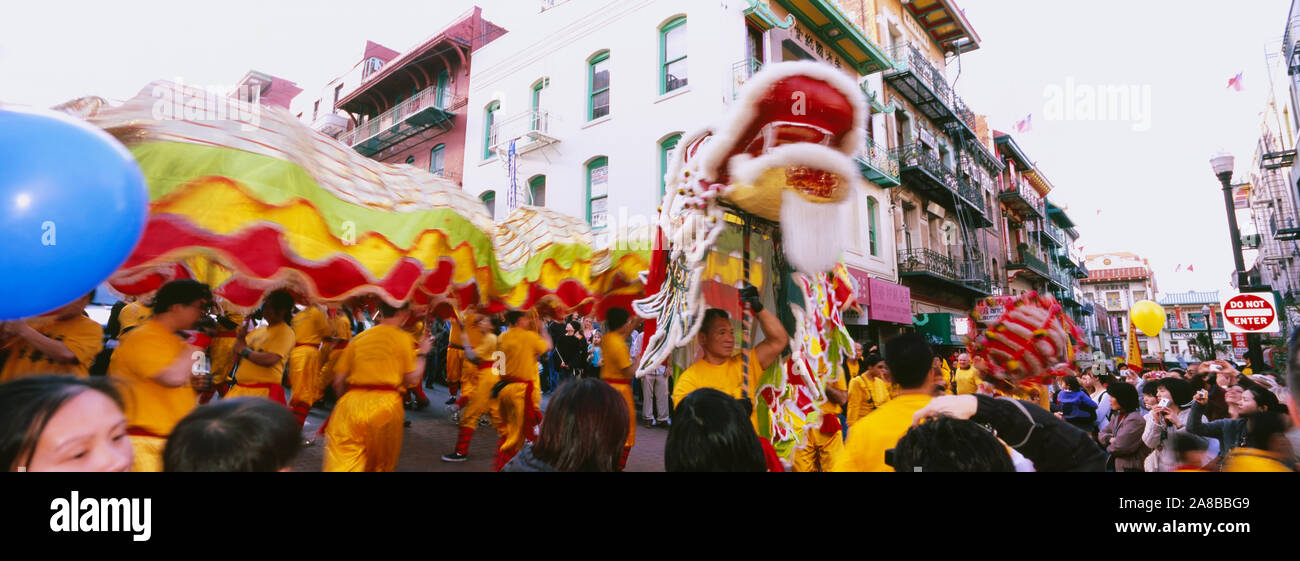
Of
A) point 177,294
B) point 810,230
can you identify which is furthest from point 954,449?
point 177,294

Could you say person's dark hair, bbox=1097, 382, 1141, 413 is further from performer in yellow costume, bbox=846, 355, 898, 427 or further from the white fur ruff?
the white fur ruff

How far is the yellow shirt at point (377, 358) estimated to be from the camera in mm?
→ 3961

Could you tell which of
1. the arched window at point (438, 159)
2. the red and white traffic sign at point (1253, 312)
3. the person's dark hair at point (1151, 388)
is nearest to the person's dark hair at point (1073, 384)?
the person's dark hair at point (1151, 388)

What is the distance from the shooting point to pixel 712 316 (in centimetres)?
343

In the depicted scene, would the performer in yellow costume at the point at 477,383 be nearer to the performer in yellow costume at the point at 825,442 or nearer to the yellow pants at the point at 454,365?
the yellow pants at the point at 454,365

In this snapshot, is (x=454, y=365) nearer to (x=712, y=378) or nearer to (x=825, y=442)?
(x=712, y=378)

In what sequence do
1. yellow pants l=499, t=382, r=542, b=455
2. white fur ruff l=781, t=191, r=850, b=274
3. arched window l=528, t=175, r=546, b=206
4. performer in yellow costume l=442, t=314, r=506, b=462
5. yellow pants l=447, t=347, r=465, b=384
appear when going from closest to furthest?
white fur ruff l=781, t=191, r=850, b=274, yellow pants l=499, t=382, r=542, b=455, performer in yellow costume l=442, t=314, r=506, b=462, yellow pants l=447, t=347, r=465, b=384, arched window l=528, t=175, r=546, b=206

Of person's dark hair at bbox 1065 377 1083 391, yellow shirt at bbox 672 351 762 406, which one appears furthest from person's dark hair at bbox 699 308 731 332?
person's dark hair at bbox 1065 377 1083 391

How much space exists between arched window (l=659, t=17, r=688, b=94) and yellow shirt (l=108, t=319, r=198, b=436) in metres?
11.0

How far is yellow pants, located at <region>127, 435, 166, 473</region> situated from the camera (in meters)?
2.55

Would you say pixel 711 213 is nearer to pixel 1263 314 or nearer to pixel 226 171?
pixel 226 171

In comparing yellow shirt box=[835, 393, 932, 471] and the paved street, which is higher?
yellow shirt box=[835, 393, 932, 471]

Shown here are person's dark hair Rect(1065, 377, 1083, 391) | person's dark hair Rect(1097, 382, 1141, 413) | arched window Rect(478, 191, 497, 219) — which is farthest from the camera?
arched window Rect(478, 191, 497, 219)

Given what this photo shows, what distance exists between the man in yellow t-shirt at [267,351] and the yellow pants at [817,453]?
14.0ft
